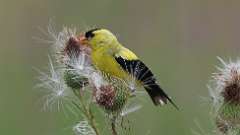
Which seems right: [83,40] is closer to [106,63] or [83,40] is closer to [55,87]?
[106,63]

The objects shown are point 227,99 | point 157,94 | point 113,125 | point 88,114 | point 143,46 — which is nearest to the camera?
point 113,125

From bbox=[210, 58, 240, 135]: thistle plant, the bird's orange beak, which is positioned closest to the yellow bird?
the bird's orange beak

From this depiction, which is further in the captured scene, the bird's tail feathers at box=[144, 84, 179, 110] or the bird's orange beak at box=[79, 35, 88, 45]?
the bird's tail feathers at box=[144, 84, 179, 110]

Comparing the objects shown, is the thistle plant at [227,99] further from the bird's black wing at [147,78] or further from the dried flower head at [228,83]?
the bird's black wing at [147,78]

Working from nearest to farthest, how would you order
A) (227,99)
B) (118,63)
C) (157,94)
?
(227,99), (157,94), (118,63)

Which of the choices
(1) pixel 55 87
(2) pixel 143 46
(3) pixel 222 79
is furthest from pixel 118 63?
(2) pixel 143 46

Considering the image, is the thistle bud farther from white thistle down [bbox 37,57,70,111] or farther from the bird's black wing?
the bird's black wing

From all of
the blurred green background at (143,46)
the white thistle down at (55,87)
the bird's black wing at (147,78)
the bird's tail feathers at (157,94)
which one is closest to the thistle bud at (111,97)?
the white thistle down at (55,87)
